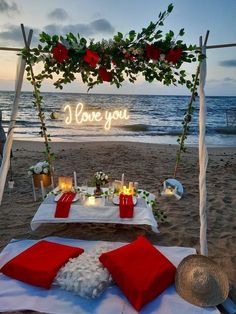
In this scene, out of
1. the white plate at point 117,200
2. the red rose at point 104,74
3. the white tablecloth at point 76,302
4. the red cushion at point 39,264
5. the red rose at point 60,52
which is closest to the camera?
the white tablecloth at point 76,302

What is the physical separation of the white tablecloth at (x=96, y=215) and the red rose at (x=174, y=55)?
2700mm

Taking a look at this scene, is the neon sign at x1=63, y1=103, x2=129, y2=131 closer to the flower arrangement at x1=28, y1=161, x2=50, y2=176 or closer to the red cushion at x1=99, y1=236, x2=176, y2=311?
the red cushion at x1=99, y1=236, x2=176, y2=311

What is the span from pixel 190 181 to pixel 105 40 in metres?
5.95

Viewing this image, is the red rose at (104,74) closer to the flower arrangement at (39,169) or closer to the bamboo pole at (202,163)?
the bamboo pole at (202,163)

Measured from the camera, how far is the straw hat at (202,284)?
3537mm

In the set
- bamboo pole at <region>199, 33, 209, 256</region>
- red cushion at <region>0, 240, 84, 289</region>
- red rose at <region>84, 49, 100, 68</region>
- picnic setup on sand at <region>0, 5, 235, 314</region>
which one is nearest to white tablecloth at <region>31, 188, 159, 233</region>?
picnic setup on sand at <region>0, 5, 235, 314</region>

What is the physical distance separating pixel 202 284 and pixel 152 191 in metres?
4.46

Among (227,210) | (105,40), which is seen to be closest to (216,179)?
(227,210)

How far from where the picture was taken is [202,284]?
11.8 feet

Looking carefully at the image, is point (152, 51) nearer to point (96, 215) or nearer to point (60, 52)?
point (60, 52)

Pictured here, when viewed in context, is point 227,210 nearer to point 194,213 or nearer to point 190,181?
point 194,213

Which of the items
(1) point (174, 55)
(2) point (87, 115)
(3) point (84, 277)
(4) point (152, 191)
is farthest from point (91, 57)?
(4) point (152, 191)

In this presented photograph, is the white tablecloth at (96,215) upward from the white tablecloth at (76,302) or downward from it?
upward

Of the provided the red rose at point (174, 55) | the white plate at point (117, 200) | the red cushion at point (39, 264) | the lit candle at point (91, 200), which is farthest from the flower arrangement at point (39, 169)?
the red rose at point (174, 55)
